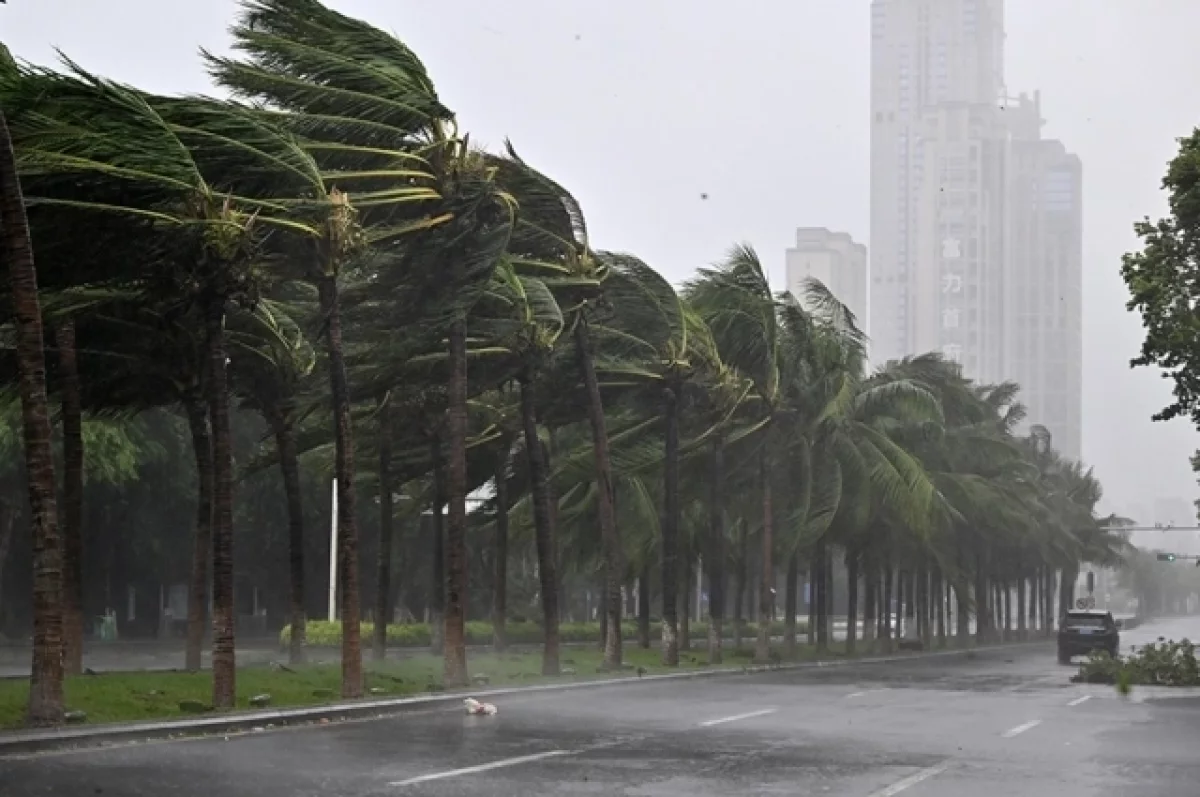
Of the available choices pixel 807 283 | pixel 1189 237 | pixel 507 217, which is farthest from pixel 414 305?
pixel 807 283

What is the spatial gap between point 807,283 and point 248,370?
21.6 m

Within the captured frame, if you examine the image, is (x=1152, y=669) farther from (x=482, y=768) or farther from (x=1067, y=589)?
(x=1067, y=589)

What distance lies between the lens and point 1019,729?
2298cm

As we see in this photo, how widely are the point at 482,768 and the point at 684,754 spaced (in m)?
2.89

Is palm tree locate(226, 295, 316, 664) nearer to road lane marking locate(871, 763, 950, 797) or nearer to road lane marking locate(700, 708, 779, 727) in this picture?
road lane marking locate(700, 708, 779, 727)

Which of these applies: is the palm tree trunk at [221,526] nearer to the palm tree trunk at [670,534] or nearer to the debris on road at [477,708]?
the debris on road at [477,708]

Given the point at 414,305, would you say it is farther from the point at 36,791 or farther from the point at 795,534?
the point at 795,534

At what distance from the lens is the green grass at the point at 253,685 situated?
21.0 meters

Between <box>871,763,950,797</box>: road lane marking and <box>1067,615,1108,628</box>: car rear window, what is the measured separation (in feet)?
129

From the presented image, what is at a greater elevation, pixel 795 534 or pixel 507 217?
pixel 507 217

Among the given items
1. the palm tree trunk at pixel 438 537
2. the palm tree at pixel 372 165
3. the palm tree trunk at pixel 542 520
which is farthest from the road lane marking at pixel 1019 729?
the palm tree trunk at pixel 438 537

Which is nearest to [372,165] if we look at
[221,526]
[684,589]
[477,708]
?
[221,526]

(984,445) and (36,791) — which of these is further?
(984,445)

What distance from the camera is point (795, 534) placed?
48844 millimetres
